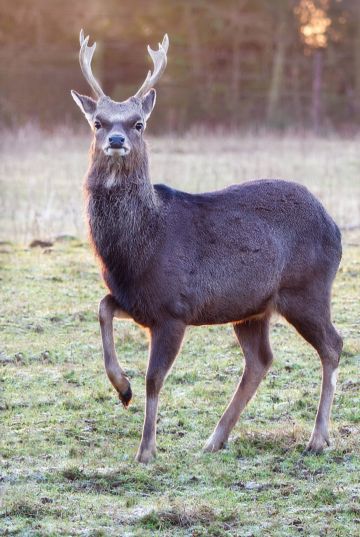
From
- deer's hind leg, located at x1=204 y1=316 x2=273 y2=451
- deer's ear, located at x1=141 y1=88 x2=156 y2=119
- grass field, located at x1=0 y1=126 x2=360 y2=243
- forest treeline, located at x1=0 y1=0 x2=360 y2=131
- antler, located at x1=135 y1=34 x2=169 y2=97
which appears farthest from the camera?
forest treeline, located at x1=0 y1=0 x2=360 y2=131

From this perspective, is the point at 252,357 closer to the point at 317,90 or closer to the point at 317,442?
the point at 317,442

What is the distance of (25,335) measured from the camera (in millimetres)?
9547

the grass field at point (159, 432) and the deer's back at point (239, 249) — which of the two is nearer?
the grass field at point (159, 432)

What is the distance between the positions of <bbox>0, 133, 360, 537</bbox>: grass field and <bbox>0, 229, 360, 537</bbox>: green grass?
11 millimetres

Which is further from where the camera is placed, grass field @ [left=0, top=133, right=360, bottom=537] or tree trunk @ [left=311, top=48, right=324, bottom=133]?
tree trunk @ [left=311, top=48, right=324, bottom=133]

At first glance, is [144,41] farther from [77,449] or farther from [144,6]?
[77,449]

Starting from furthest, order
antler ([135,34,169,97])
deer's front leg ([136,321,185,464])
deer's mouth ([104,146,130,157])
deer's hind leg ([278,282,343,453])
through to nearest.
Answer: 1. antler ([135,34,169,97])
2. deer's hind leg ([278,282,343,453])
3. deer's mouth ([104,146,130,157])
4. deer's front leg ([136,321,185,464])

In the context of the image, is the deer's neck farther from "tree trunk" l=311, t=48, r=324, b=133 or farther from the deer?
"tree trunk" l=311, t=48, r=324, b=133

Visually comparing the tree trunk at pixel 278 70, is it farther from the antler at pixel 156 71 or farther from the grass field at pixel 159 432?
the antler at pixel 156 71

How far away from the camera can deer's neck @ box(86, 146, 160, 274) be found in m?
6.91

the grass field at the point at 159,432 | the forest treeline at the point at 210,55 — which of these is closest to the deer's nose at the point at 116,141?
the grass field at the point at 159,432

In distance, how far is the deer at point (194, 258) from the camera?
675 centimetres

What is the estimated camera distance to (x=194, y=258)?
22.7 ft

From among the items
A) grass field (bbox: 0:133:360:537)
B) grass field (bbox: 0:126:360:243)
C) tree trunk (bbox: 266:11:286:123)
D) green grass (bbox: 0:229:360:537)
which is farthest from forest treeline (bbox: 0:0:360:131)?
green grass (bbox: 0:229:360:537)
